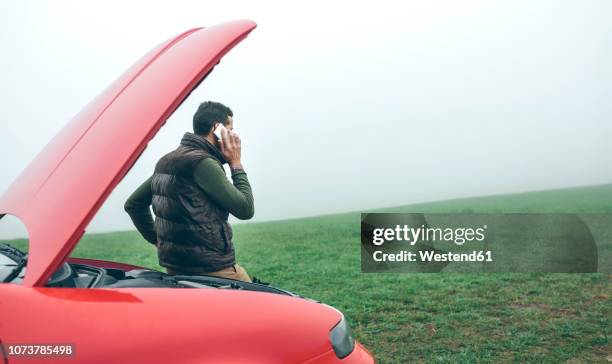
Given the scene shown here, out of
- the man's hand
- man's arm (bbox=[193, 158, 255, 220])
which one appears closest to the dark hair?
the man's hand

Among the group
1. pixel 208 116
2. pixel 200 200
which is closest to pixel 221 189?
pixel 200 200

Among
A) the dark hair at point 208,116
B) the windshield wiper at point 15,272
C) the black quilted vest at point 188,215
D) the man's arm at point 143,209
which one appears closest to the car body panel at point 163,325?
the windshield wiper at point 15,272

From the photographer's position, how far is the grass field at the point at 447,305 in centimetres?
536

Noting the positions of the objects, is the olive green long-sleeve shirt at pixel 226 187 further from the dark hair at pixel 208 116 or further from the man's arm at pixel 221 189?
the dark hair at pixel 208 116

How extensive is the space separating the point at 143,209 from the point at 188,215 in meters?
0.66

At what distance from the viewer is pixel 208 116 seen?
332cm

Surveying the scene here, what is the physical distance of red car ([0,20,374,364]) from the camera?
1.98 m

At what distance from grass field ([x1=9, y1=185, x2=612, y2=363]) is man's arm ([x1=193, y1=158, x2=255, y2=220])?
8.60 feet

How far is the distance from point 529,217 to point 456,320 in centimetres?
1345

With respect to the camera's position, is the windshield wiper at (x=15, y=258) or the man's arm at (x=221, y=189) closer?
the windshield wiper at (x=15, y=258)

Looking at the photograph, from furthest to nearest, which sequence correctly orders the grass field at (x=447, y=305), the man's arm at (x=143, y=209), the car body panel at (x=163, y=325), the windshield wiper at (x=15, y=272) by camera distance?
the grass field at (x=447, y=305) → the man's arm at (x=143, y=209) → the windshield wiper at (x=15, y=272) → the car body panel at (x=163, y=325)

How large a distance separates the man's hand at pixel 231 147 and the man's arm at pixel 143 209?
70 centimetres

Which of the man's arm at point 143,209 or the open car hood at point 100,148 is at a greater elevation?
the open car hood at point 100,148

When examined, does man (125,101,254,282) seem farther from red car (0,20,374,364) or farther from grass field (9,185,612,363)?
grass field (9,185,612,363)
